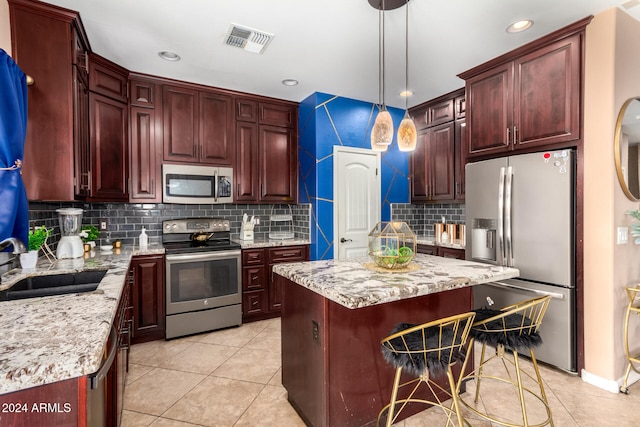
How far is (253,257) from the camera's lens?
12.3ft

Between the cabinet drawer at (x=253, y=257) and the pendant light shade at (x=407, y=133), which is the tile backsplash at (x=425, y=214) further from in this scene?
the pendant light shade at (x=407, y=133)

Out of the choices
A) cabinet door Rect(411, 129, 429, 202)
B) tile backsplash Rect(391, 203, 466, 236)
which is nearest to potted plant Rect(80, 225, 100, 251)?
tile backsplash Rect(391, 203, 466, 236)

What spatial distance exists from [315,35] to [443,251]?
2593 millimetres

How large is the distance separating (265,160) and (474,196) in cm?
242

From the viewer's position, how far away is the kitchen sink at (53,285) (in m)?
1.82

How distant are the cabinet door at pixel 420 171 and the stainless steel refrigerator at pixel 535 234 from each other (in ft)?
4.21

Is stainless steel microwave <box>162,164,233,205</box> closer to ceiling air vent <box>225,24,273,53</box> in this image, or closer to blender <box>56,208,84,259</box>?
blender <box>56,208,84,259</box>

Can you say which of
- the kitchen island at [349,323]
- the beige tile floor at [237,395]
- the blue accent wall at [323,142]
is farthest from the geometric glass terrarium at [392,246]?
the blue accent wall at [323,142]

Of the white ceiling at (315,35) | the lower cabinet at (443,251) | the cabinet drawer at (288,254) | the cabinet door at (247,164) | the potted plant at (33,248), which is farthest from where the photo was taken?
the cabinet door at (247,164)

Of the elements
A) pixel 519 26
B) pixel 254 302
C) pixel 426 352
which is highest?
pixel 519 26

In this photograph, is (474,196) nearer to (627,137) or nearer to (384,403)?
(627,137)

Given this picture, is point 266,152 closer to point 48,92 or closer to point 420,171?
point 420,171

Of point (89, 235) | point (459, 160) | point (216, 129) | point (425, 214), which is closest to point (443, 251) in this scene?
point (459, 160)

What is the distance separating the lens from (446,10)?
7.52 ft
